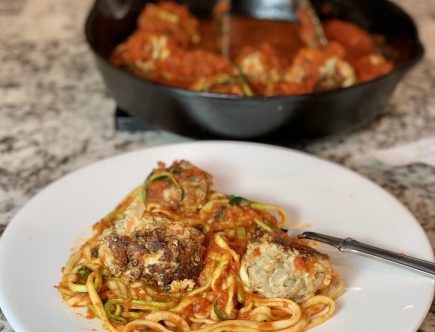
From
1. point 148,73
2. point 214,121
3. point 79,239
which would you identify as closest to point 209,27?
point 148,73

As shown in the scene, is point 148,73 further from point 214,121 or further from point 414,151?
point 414,151

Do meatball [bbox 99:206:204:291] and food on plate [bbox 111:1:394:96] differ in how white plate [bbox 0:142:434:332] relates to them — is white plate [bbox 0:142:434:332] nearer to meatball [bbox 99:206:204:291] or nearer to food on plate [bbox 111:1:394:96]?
meatball [bbox 99:206:204:291]

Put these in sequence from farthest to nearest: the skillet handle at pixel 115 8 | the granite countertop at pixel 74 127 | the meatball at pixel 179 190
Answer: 1. the skillet handle at pixel 115 8
2. the granite countertop at pixel 74 127
3. the meatball at pixel 179 190

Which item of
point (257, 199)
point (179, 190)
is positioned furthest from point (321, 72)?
point (179, 190)

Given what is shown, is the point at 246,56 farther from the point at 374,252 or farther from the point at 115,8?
the point at 374,252

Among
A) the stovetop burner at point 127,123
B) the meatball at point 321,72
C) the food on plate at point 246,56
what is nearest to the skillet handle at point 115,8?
the food on plate at point 246,56

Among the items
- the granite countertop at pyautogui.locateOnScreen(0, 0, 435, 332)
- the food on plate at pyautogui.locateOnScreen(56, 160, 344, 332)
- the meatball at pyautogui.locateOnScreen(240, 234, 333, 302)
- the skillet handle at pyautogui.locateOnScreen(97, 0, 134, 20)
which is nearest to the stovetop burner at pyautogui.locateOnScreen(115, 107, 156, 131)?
the granite countertop at pyautogui.locateOnScreen(0, 0, 435, 332)

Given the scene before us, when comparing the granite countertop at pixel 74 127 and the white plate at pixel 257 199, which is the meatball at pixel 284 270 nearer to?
the white plate at pixel 257 199
